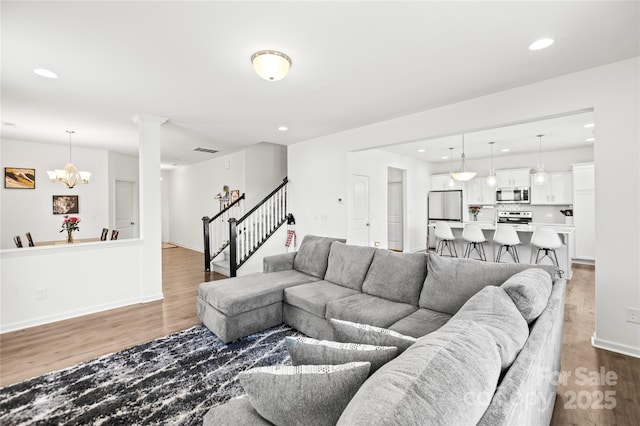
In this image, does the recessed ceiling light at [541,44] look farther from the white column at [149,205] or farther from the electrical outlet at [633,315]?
the white column at [149,205]

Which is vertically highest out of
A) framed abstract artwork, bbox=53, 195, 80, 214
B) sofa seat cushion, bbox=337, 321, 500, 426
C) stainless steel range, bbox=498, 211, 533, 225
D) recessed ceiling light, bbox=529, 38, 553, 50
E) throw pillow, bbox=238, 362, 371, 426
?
recessed ceiling light, bbox=529, 38, 553, 50

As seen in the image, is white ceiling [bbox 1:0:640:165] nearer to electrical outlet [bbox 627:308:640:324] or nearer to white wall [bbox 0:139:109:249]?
electrical outlet [bbox 627:308:640:324]

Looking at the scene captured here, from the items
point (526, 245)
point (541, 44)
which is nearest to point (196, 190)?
point (526, 245)

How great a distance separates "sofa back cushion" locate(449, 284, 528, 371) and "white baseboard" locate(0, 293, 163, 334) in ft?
13.8

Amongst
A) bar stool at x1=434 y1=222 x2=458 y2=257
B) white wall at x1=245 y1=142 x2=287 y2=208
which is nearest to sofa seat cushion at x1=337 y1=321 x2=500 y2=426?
bar stool at x1=434 y1=222 x2=458 y2=257

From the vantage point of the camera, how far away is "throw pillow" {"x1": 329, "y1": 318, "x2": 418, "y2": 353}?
113 cm

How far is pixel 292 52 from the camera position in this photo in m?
2.46

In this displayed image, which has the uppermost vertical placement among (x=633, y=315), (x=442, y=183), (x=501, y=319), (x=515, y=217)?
(x=442, y=183)

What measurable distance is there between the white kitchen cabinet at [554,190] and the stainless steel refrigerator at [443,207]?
5.66ft

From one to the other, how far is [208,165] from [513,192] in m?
8.22

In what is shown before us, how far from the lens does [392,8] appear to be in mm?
1934

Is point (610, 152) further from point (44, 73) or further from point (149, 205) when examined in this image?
point (44, 73)

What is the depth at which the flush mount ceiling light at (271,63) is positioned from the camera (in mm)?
2373

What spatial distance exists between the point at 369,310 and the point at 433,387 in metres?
1.81
